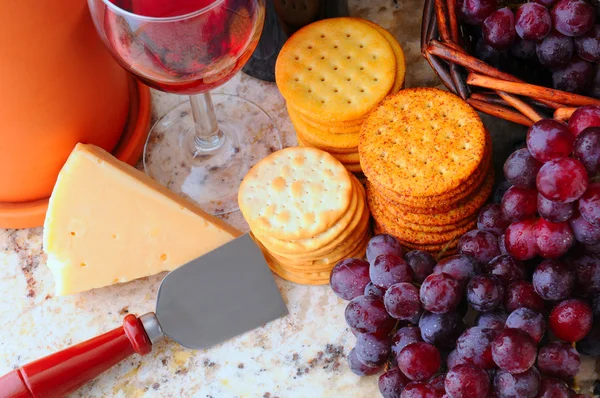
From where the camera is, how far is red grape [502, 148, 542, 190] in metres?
0.77

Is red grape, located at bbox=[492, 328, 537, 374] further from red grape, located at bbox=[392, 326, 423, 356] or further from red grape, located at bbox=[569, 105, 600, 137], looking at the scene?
red grape, located at bbox=[569, 105, 600, 137]

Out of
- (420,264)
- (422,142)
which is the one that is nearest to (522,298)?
(420,264)

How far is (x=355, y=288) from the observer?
866mm

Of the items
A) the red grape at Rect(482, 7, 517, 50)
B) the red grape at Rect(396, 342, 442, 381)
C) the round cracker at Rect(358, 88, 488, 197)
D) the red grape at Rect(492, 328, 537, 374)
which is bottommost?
the red grape at Rect(396, 342, 442, 381)

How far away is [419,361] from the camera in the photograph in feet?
2.49

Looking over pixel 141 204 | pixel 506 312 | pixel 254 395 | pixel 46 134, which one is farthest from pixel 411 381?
pixel 46 134

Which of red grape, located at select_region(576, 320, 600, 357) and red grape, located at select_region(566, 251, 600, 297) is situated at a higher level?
red grape, located at select_region(566, 251, 600, 297)

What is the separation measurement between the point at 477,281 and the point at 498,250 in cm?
8

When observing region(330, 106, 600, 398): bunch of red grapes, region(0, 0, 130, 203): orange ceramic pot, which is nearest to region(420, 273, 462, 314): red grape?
region(330, 106, 600, 398): bunch of red grapes

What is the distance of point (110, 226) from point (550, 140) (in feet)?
1.81

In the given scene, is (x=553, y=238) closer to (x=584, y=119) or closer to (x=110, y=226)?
(x=584, y=119)

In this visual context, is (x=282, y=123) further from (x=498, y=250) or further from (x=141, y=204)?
(x=498, y=250)

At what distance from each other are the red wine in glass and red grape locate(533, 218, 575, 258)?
1.33ft

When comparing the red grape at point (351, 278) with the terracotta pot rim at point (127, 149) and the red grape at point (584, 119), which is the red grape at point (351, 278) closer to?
the red grape at point (584, 119)
